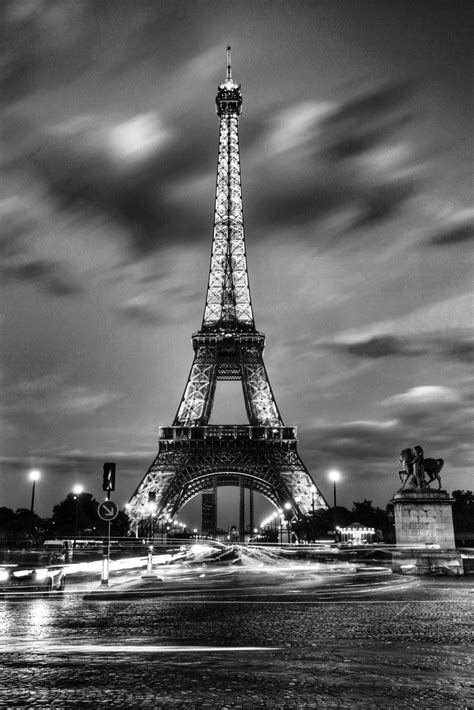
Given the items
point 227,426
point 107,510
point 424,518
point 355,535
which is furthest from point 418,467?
point 227,426

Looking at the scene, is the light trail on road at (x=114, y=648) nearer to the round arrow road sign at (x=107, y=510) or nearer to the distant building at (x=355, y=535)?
the round arrow road sign at (x=107, y=510)

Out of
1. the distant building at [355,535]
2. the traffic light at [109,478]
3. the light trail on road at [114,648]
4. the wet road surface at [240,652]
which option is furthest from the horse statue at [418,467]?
the distant building at [355,535]

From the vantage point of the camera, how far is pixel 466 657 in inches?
287

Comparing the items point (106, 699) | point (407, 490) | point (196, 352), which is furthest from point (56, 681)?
point (196, 352)

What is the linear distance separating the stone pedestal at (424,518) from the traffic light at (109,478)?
10884 mm

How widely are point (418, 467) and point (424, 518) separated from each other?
6.29 ft

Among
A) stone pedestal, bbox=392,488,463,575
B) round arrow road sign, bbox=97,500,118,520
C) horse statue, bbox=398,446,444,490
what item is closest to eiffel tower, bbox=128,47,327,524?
horse statue, bbox=398,446,444,490

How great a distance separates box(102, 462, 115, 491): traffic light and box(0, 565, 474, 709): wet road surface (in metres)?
5.15

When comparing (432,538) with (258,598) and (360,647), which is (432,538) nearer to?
(258,598)

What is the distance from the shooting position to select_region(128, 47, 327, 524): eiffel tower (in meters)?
74.1

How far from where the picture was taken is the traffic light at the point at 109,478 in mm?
20047

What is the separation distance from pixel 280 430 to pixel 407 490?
51830mm

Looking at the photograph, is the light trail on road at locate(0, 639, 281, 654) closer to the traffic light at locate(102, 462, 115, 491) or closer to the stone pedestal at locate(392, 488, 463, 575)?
the traffic light at locate(102, 462, 115, 491)

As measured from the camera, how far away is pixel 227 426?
78.2m
